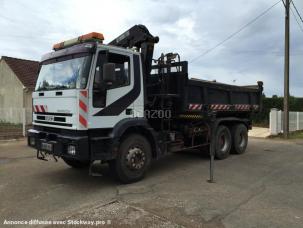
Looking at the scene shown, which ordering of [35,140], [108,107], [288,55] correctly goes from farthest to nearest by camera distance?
1. [288,55]
2. [35,140]
3. [108,107]

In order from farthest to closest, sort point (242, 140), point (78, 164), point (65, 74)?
point (242, 140) < point (78, 164) < point (65, 74)

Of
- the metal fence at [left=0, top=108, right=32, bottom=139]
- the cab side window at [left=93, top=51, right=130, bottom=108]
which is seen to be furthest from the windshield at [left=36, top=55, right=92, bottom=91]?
the metal fence at [left=0, top=108, right=32, bottom=139]

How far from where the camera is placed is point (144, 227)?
4625 mm

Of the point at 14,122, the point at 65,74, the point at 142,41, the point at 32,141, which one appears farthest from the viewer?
the point at 14,122

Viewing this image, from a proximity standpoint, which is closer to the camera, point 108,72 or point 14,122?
point 108,72

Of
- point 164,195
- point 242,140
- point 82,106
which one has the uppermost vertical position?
point 82,106

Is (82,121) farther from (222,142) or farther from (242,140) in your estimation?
(242,140)

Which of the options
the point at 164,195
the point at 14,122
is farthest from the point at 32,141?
the point at 14,122

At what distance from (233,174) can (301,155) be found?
14.8 feet

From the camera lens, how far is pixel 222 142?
1027 cm

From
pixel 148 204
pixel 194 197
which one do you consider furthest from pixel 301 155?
pixel 148 204

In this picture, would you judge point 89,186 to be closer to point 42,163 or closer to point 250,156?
point 42,163

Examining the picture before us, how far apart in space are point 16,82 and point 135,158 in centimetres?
1858

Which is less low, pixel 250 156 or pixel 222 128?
pixel 222 128
